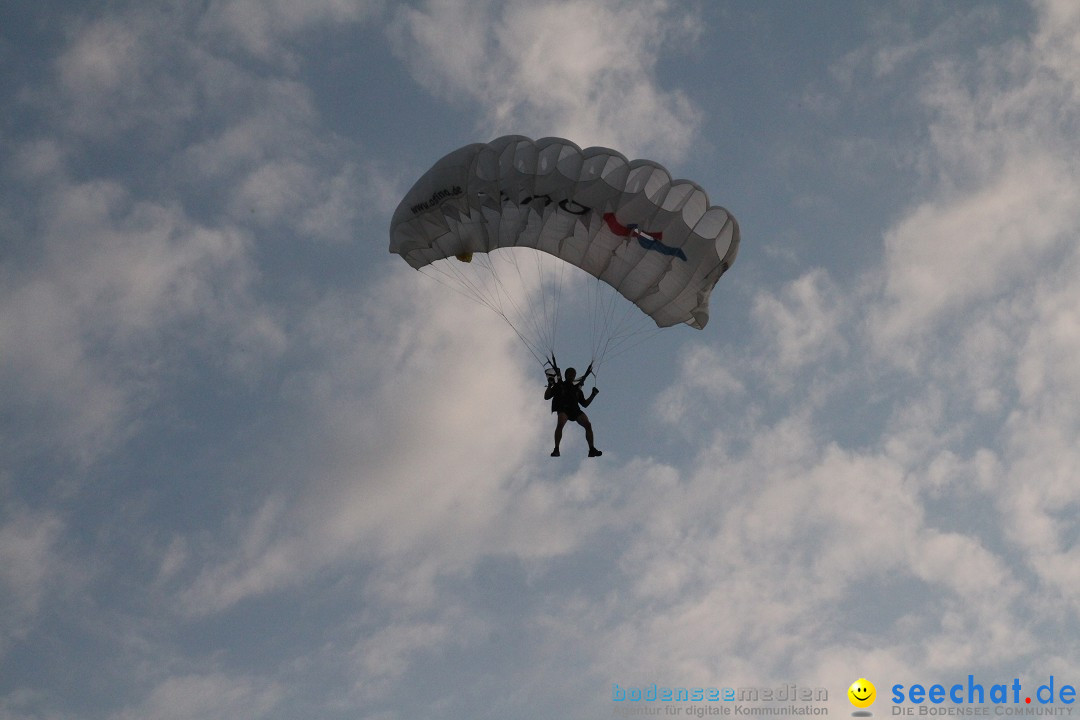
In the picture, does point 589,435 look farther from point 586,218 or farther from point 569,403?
point 586,218

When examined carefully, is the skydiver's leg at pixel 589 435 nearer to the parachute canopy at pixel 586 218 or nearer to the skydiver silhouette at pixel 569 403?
the skydiver silhouette at pixel 569 403

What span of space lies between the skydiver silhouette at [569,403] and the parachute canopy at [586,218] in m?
1.87

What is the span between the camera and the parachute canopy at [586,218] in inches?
710

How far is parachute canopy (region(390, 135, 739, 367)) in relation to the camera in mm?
18031

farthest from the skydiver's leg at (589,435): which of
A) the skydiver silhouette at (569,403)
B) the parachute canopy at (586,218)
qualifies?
the parachute canopy at (586,218)

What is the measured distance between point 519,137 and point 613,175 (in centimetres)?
166

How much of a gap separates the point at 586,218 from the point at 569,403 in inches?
115

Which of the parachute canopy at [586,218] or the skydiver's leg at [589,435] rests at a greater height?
the parachute canopy at [586,218]

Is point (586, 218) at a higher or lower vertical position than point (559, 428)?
higher

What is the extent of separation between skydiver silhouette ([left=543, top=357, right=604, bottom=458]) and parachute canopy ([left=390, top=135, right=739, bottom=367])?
1.87m

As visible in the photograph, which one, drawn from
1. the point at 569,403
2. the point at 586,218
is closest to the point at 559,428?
the point at 569,403

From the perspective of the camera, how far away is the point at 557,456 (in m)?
18.6

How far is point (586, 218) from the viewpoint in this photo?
18.5 metres

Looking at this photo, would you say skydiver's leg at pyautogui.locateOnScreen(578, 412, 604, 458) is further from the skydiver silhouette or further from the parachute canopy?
the parachute canopy
